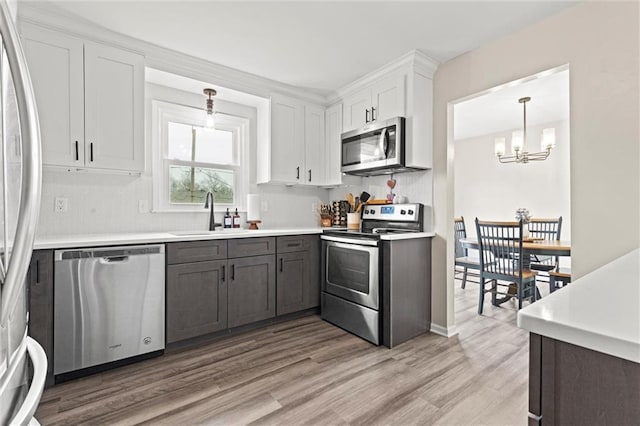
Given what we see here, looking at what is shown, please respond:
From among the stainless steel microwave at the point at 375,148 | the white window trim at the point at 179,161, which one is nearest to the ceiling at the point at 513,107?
the stainless steel microwave at the point at 375,148

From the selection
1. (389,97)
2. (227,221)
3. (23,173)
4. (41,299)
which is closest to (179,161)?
(227,221)

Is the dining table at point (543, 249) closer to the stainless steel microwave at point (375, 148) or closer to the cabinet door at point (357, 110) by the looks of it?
the stainless steel microwave at point (375, 148)

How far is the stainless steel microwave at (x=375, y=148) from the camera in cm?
276

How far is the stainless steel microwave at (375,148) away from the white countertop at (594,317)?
2.09 meters

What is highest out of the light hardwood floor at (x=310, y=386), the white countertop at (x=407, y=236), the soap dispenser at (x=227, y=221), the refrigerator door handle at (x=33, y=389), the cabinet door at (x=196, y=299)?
the soap dispenser at (x=227, y=221)

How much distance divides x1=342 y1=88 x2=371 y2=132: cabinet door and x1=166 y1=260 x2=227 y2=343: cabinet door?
6.33 ft

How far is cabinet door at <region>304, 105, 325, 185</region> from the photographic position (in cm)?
358

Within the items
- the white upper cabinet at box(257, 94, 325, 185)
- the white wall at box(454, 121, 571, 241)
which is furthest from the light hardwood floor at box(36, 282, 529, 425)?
the white wall at box(454, 121, 571, 241)

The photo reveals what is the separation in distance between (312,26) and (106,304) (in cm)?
241

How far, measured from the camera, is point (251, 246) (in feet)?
9.04

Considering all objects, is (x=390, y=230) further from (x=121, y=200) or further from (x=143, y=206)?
(x=121, y=200)

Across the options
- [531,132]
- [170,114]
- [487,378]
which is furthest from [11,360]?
[531,132]

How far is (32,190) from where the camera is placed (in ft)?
2.02

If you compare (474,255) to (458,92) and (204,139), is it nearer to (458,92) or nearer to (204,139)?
(458,92)
